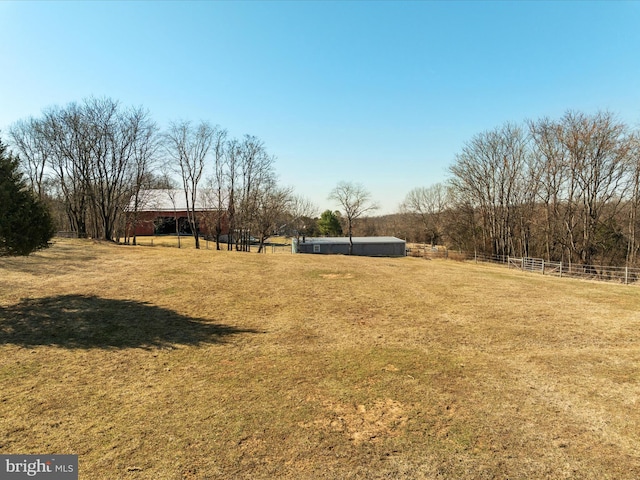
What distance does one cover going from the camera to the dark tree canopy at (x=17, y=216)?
10631mm

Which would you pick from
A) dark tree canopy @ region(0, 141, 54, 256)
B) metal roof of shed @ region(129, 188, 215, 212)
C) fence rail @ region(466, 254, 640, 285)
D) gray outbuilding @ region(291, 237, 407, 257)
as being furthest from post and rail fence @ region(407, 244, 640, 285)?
metal roof of shed @ region(129, 188, 215, 212)

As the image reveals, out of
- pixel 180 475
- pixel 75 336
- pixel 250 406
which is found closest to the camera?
pixel 180 475

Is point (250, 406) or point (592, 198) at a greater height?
point (592, 198)

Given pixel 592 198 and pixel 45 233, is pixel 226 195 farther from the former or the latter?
pixel 592 198

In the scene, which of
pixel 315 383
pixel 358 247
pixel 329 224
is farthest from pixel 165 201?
pixel 315 383

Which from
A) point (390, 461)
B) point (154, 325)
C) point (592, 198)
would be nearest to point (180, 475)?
point (390, 461)

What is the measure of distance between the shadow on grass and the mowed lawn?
0.25 ft

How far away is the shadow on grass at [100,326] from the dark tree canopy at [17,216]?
2.16 meters

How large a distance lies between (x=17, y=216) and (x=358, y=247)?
5069 cm

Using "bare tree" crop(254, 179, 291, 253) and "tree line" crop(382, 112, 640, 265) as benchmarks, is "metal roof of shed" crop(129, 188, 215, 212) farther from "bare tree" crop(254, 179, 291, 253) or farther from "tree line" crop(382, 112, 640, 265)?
"tree line" crop(382, 112, 640, 265)

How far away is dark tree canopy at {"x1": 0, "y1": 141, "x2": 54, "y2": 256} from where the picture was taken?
10.6m

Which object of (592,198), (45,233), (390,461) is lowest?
(390,461)

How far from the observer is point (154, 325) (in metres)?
10.3

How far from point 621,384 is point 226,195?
43.3 metres
